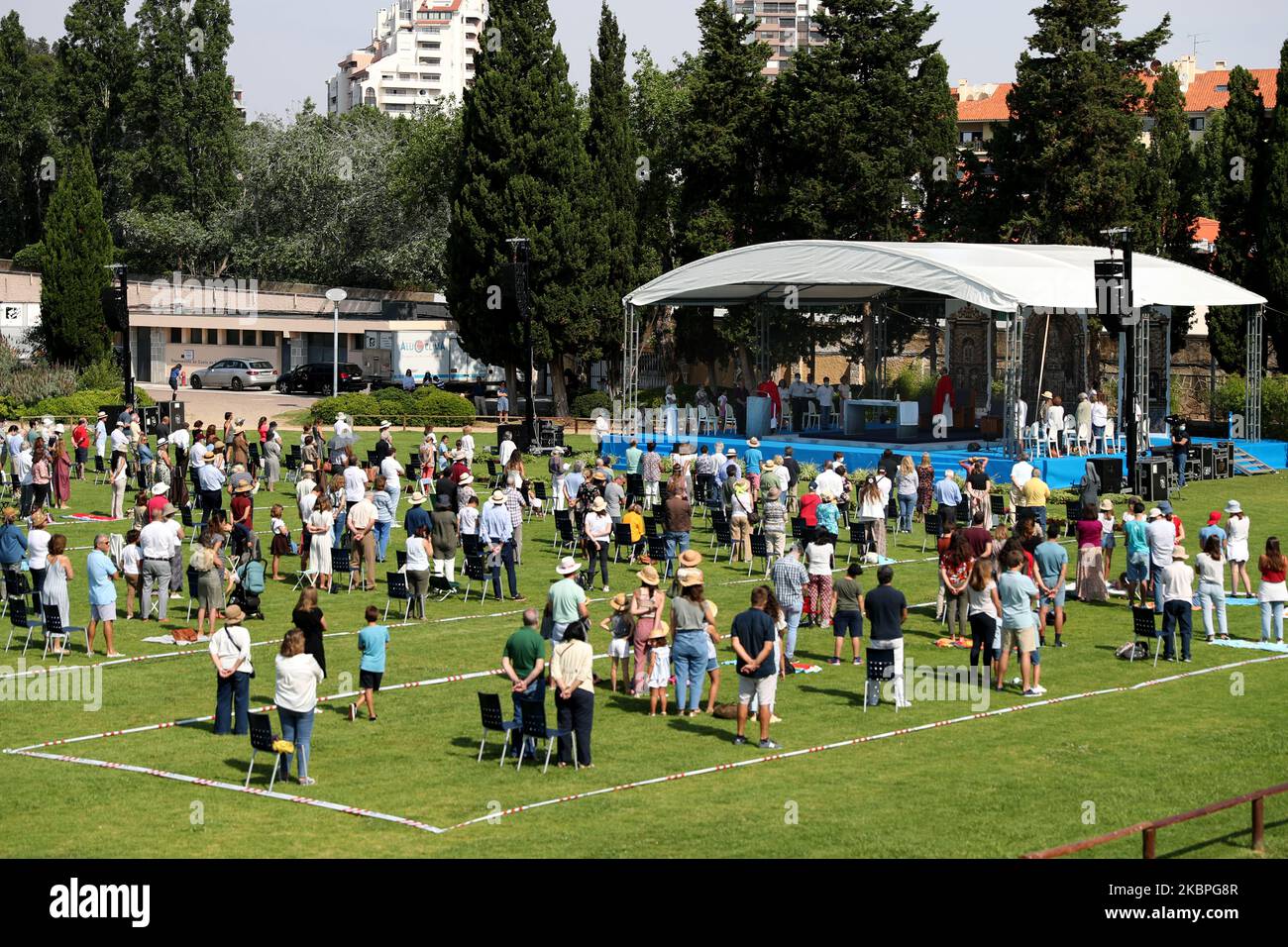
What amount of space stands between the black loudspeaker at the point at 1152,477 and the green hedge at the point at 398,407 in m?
23.0

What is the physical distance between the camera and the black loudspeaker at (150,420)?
44000mm

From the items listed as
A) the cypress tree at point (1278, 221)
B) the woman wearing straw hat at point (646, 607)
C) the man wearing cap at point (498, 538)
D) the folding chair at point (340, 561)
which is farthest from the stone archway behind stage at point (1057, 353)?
the woman wearing straw hat at point (646, 607)

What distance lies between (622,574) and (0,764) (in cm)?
1178

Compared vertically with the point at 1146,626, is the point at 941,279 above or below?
above

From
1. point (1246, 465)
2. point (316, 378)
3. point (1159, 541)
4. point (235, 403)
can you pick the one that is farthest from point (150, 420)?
point (1159, 541)

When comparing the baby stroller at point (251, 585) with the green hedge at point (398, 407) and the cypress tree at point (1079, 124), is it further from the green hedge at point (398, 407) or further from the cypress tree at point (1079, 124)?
the cypress tree at point (1079, 124)

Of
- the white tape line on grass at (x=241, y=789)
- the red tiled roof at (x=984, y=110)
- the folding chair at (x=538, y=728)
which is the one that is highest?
the red tiled roof at (x=984, y=110)

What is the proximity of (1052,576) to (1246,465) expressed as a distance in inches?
882

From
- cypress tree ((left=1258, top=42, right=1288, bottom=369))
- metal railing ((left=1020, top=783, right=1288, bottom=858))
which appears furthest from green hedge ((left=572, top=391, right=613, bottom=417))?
metal railing ((left=1020, top=783, right=1288, bottom=858))

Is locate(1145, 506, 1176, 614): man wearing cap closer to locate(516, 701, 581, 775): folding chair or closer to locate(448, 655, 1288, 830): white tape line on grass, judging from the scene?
locate(448, 655, 1288, 830): white tape line on grass

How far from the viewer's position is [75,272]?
57.8 metres

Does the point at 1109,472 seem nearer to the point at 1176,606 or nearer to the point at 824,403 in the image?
the point at 824,403

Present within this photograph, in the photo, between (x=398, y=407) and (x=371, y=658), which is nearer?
(x=371, y=658)

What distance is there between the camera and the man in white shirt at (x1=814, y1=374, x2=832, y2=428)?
46.3 meters
